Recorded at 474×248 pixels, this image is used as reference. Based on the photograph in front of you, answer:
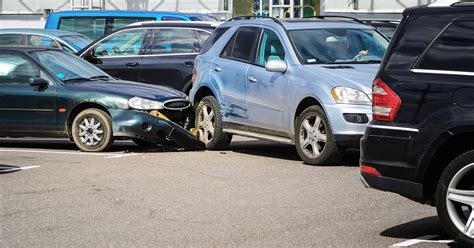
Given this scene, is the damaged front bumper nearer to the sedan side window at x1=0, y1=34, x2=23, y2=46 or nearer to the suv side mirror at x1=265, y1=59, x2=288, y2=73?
the suv side mirror at x1=265, y1=59, x2=288, y2=73

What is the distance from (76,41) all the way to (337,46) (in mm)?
8583

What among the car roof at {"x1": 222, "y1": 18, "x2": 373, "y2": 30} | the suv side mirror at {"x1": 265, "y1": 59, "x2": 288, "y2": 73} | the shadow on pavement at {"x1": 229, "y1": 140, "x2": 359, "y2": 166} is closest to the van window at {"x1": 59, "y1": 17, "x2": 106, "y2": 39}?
the shadow on pavement at {"x1": 229, "y1": 140, "x2": 359, "y2": 166}

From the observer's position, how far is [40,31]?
64.7 ft

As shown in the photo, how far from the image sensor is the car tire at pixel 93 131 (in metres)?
13.1

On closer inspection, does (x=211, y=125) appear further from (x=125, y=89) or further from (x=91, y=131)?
(x=91, y=131)

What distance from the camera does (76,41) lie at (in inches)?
782

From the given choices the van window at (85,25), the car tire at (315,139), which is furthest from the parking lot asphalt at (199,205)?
the van window at (85,25)

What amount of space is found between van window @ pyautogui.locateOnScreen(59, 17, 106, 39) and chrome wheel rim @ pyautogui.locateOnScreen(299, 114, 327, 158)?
11.0 metres

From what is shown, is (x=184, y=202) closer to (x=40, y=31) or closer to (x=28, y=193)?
(x=28, y=193)

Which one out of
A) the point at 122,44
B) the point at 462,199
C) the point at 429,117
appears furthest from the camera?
the point at 122,44

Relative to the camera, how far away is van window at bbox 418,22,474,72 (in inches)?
275

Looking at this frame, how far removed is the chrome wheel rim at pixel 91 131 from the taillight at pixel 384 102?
6335mm

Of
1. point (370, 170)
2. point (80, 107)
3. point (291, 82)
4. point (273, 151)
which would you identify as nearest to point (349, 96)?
point (291, 82)

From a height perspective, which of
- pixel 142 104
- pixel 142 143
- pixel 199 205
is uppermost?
pixel 142 104
